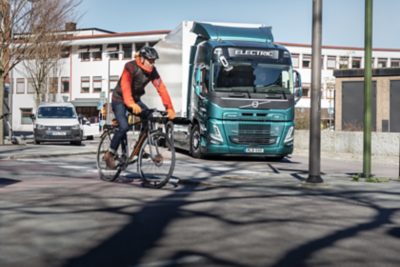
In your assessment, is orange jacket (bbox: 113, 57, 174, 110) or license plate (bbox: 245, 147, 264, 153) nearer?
orange jacket (bbox: 113, 57, 174, 110)

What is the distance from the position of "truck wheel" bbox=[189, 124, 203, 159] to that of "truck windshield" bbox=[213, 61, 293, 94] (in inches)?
64.0

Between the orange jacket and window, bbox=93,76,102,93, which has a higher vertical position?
window, bbox=93,76,102,93

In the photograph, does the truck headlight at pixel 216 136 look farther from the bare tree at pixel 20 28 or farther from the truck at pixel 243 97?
the bare tree at pixel 20 28

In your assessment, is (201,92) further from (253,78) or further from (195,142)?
(195,142)

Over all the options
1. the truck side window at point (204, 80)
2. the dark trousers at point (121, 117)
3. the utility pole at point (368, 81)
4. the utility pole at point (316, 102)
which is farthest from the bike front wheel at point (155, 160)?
the truck side window at point (204, 80)

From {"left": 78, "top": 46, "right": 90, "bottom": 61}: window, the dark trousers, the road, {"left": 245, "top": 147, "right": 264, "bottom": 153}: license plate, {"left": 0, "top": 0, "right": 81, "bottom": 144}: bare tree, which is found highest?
{"left": 78, "top": 46, "right": 90, "bottom": 61}: window

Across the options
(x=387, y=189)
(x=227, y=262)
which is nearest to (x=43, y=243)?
(x=227, y=262)

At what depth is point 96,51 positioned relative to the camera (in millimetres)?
66562

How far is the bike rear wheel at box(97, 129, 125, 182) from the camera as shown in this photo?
362 inches

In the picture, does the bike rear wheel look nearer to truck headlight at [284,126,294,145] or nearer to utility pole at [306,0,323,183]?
utility pole at [306,0,323,183]

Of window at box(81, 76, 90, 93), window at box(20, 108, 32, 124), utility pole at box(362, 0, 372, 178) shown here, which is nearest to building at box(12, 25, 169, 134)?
window at box(81, 76, 90, 93)

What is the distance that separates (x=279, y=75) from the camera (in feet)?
52.7

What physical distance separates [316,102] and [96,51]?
59.0 m

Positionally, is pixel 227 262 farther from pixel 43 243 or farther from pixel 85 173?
pixel 85 173
